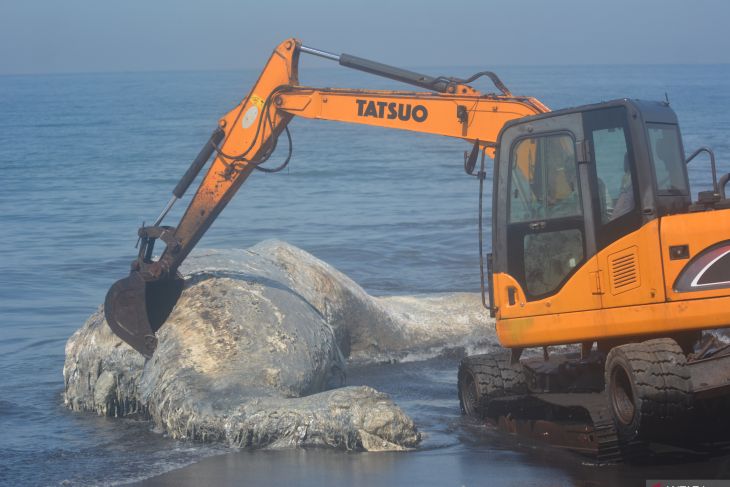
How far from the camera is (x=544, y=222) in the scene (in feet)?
26.4

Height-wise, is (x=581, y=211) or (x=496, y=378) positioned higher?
(x=581, y=211)

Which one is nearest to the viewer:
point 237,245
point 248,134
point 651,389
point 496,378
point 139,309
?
point 651,389

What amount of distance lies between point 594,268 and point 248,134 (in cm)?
362

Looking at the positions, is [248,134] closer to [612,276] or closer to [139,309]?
[139,309]

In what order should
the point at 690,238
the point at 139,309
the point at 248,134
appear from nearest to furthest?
the point at 690,238 → the point at 139,309 → the point at 248,134

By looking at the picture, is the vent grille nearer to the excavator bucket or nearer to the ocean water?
the ocean water

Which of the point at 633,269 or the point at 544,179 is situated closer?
the point at 633,269

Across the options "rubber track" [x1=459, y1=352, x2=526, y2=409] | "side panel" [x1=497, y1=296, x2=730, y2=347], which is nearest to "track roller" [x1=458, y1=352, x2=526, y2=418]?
"rubber track" [x1=459, y1=352, x2=526, y2=409]

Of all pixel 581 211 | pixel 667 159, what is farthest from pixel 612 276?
pixel 667 159

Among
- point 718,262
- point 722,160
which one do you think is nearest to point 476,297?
point 718,262

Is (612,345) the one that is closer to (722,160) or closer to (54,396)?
(54,396)

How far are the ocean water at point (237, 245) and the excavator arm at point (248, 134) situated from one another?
966 mm

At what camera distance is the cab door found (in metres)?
7.83

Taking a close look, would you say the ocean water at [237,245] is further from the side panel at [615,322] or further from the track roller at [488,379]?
the side panel at [615,322]
